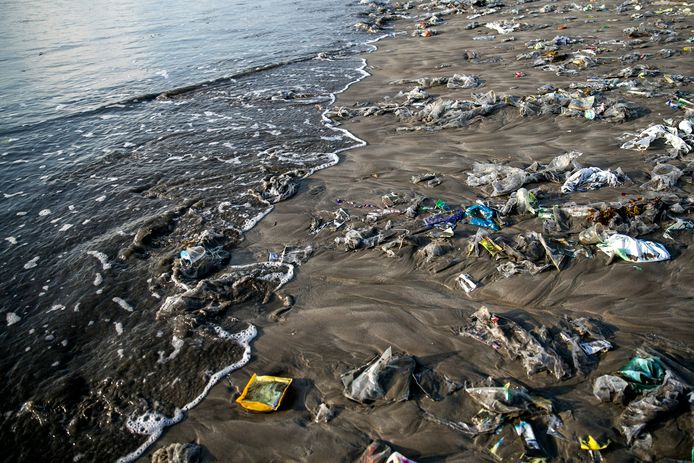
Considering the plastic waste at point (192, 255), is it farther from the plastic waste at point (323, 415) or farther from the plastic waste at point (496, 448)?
the plastic waste at point (496, 448)

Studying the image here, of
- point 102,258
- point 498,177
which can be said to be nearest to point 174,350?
point 102,258

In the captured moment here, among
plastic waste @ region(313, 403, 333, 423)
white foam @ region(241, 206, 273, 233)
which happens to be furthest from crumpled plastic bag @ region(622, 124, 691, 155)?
plastic waste @ region(313, 403, 333, 423)

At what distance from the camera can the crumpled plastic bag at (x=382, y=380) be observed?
12.7 feet

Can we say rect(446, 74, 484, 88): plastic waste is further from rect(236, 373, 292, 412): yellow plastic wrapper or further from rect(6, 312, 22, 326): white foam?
rect(6, 312, 22, 326): white foam

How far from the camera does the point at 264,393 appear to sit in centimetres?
408

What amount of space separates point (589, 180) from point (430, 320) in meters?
4.14

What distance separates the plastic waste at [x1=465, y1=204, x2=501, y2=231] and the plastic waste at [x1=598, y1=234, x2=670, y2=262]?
1.52 meters

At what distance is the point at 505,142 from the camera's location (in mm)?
8281

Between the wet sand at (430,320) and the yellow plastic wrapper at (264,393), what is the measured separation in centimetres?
10

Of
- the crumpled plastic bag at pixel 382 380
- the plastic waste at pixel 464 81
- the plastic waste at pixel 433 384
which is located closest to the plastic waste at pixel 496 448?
the plastic waste at pixel 433 384

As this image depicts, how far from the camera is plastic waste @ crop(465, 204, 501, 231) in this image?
19.3ft

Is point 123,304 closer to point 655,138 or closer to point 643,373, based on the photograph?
point 643,373

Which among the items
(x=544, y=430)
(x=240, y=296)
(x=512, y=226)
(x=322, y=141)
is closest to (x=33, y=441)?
(x=240, y=296)

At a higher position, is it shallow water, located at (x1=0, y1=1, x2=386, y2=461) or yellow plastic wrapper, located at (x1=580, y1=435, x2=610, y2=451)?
shallow water, located at (x1=0, y1=1, x2=386, y2=461)
